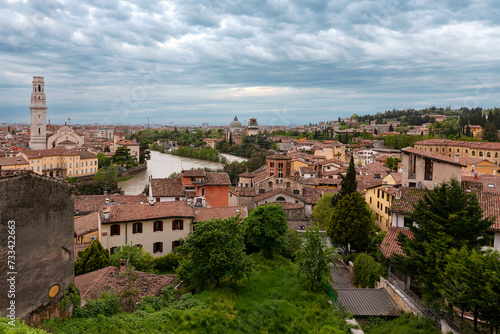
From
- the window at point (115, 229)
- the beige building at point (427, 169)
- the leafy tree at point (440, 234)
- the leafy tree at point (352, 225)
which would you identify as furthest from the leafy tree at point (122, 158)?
the leafy tree at point (440, 234)

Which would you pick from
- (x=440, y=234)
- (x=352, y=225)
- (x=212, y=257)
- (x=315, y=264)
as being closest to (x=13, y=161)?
(x=352, y=225)

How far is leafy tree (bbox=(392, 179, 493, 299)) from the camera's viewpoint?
9164 mm

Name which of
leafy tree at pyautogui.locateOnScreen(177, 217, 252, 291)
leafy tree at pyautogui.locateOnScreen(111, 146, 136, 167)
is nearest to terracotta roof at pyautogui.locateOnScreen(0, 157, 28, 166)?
leafy tree at pyautogui.locateOnScreen(111, 146, 136, 167)

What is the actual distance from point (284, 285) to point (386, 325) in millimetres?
3336

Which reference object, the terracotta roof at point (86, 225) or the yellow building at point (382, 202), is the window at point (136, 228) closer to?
the terracotta roof at point (86, 225)

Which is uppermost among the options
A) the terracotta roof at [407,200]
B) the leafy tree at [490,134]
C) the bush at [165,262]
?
the leafy tree at [490,134]

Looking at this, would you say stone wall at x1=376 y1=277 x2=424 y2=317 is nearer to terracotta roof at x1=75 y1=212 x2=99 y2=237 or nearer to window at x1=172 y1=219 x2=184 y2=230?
window at x1=172 y1=219 x2=184 y2=230

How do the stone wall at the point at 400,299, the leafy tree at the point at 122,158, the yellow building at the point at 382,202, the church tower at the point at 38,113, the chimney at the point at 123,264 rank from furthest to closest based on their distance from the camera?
the church tower at the point at 38,113, the leafy tree at the point at 122,158, the yellow building at the point at 382,202, the chimney at the point at 123,264, the stone wall at the point at 400,299

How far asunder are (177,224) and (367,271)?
8321 mm

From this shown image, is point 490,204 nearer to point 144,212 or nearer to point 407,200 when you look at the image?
point 407,200

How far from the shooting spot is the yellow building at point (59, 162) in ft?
149

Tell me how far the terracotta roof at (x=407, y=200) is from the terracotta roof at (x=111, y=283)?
8.66m

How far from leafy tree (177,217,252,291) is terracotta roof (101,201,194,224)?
5.45 meters

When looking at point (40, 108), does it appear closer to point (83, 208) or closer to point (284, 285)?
point (83, 208)
